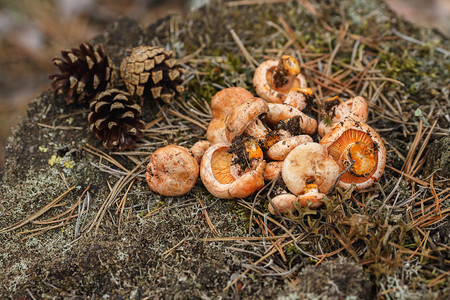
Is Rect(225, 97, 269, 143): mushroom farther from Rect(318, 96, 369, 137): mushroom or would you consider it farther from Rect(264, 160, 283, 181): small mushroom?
Rect(318, 96, 369, 137): mushroom

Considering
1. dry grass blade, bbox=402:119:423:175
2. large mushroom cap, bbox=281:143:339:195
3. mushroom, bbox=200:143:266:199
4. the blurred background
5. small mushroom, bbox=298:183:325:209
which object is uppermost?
the blurred background

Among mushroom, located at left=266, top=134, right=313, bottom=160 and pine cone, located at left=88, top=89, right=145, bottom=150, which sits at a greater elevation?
pine cone, located at left=88, top=89, right=145, bottom=150

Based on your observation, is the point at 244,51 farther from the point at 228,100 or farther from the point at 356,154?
the point at 356,154

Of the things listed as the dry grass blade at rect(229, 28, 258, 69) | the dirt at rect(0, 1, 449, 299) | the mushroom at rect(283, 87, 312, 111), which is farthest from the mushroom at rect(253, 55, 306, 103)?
the dry grass blade at rect(229, 28, 258, 69)

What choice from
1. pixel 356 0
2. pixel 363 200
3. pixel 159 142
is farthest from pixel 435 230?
pixel 356 0

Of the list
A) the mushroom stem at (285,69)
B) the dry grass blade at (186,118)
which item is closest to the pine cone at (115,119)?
the dry grass blade at (186,118)

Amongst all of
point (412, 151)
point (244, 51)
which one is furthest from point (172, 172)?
point (412, 151)

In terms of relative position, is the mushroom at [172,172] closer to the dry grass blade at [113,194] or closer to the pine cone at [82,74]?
the dry grass blade at [113,194]
